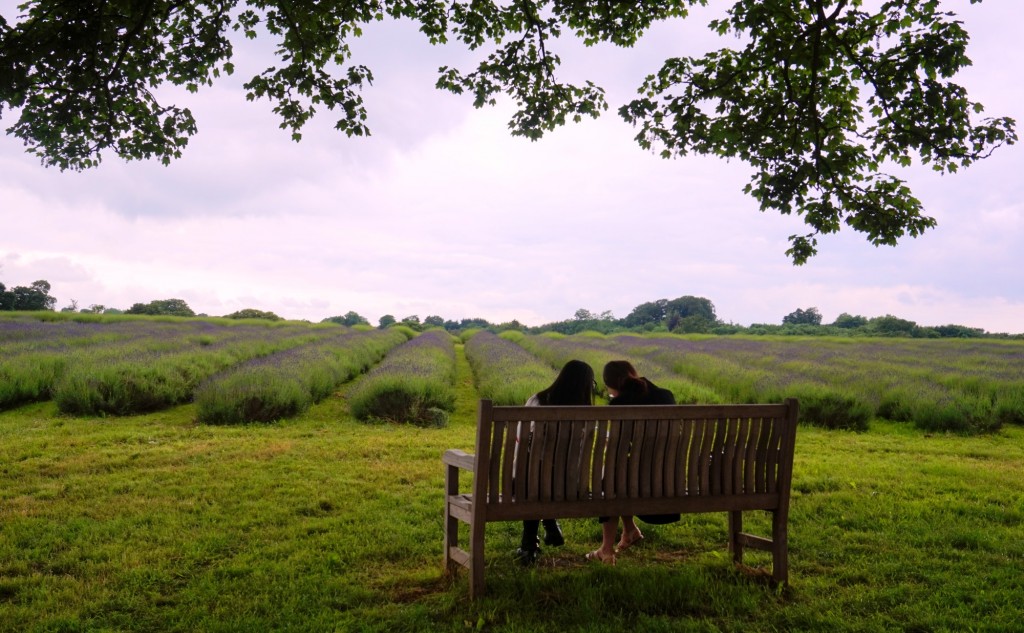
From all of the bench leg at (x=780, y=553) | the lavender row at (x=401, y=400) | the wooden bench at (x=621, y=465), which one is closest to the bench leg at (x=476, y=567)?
the wooden bench at (x=621, y=465)

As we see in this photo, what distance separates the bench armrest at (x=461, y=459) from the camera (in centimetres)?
349

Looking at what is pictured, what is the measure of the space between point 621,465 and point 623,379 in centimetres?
71

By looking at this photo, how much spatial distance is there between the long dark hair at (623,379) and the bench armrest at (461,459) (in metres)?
1.05

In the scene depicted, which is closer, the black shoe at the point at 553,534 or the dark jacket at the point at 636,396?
the dark jacket at the point at 636,396

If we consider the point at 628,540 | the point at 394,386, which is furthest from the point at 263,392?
the point at 628,540

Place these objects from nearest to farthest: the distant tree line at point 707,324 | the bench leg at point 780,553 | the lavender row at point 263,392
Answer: the bench leg at point 780,553 → the lavender row at point 263,392 → the distant tree line at point 707,324

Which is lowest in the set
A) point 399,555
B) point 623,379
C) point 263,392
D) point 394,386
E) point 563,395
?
point 399,555

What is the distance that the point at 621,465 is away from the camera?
358 centimetres

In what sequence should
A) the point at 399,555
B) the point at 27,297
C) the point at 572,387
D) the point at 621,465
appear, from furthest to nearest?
the point at 27,297 → the point at 399,555 → the point at 572,387 → the point at 621,465

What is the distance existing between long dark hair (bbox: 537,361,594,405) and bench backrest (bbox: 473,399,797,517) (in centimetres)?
40

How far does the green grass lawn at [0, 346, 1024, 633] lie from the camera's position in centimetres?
328

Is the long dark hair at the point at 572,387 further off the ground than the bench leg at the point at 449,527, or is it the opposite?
the long dark hair at the point at 572,387

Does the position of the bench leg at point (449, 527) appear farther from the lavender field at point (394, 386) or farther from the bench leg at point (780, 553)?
the lavender field at point (394, 386)

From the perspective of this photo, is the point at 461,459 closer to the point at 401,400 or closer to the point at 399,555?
the point at 399,555
